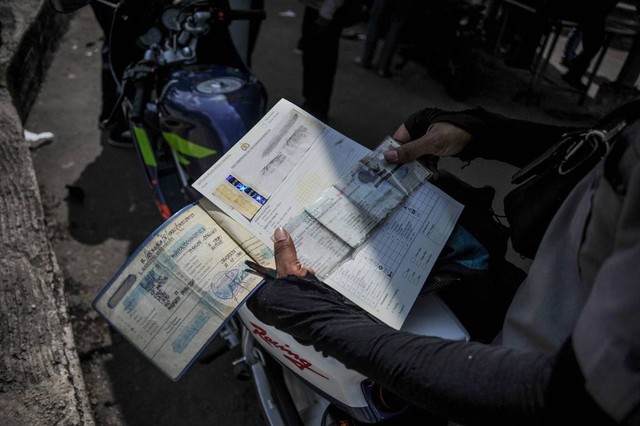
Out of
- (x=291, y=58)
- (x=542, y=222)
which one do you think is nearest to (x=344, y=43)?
(x=291, y=58)

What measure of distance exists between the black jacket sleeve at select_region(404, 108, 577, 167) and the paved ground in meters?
0.76

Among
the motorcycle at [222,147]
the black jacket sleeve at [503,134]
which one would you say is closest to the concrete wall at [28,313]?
the motorcycle at [222,147]

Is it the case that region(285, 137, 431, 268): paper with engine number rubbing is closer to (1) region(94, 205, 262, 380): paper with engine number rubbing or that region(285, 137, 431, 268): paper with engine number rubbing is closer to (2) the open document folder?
(2) the open document folder

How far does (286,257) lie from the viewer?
0.94 metres

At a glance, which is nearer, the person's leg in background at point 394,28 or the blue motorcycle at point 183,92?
the blue motorcycle at point 183,92

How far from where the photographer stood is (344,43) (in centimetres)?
509

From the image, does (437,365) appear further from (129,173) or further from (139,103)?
(129,173)

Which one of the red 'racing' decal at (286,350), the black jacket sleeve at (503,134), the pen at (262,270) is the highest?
the black jacket sleeve at (503,134)

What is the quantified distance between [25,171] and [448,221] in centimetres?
206

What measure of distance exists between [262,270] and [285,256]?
79 mm

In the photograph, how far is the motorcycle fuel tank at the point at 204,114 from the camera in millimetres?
1576

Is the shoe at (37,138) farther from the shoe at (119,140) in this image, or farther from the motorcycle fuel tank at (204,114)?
the motorcycle fuel tank at (204,114)

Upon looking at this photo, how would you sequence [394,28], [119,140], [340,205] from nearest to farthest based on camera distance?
[340,205], [119,140], [394,28]

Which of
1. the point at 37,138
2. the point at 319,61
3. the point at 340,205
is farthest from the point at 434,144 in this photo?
the point at 37,138
